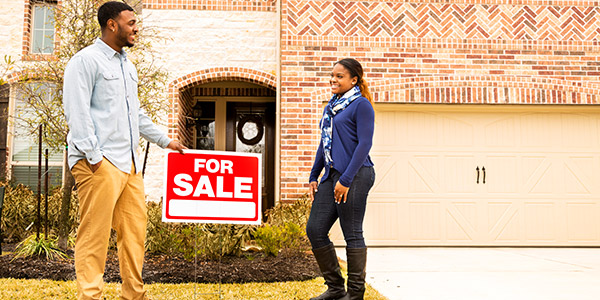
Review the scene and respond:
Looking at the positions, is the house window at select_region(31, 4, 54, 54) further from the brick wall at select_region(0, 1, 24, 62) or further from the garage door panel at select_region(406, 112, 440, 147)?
the garage door panel at select_region(406, 112, 440, 147)

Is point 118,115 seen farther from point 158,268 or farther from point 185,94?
point 185,94

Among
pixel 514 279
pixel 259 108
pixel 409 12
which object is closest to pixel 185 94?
pixel 259 108

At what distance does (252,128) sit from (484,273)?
20.4 feet

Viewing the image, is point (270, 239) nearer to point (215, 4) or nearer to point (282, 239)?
point (282, 239)

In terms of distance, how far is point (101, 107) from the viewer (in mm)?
3117

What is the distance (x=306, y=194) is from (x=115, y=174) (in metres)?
5.25

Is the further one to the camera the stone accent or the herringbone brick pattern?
the stone accent

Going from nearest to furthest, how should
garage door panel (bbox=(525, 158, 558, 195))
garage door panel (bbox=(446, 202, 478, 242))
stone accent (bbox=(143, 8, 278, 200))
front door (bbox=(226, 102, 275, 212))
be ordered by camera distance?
garage door panel (bbox=(446, 202, 478, 242)), garage door panel (bbox=(525, 158, 558, 195)), stone accent (bbox=(143, 8, 278, 200)), front door (bbox=(226, 102, 275, 212))

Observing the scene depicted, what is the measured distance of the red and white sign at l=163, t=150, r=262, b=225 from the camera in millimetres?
3811

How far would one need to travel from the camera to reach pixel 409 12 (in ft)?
28.5

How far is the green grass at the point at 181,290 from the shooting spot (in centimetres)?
414

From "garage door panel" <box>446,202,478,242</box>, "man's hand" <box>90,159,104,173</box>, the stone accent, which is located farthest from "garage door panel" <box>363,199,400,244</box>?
"man's hand" <box>90,159,104,173</box>

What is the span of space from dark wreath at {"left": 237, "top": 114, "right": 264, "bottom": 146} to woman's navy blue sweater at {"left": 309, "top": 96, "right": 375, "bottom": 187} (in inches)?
275

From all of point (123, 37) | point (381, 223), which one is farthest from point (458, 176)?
point (123, 37)
